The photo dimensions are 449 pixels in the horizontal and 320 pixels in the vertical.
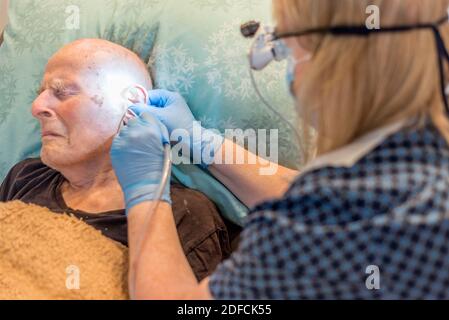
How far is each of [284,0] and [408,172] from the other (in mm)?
331

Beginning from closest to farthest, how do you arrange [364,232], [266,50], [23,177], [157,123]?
[364,232] < [266,50] < [157,123] < [23,177]

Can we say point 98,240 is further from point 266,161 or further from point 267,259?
point 267,259

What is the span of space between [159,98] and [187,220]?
339 millimetres

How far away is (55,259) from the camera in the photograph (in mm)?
1310

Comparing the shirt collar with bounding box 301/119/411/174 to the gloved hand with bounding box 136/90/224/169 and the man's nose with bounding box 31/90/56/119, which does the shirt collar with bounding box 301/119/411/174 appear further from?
the man's nose with bounding box 31/90/56/119

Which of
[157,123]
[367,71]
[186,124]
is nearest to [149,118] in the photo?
[157,123]

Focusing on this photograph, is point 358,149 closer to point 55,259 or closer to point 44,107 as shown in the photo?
point 55,259

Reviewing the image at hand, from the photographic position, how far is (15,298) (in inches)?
49.1


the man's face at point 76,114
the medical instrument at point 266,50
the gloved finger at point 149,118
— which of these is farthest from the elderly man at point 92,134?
the medical instrument at point 266,50

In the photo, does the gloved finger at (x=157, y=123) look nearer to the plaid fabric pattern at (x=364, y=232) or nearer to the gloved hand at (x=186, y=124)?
the gloved hand at (x=186, y=124)

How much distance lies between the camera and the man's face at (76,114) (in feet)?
4.87

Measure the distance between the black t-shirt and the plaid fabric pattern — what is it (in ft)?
1.57

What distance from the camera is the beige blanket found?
125cm
